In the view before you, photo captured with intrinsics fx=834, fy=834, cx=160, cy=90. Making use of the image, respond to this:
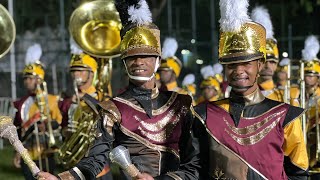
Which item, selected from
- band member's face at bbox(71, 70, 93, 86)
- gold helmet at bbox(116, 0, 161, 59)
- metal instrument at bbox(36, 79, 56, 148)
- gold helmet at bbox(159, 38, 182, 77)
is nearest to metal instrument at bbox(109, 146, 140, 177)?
gold helmet at bbox(116, 0, 161, 59)

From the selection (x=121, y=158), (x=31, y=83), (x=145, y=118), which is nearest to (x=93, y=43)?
(x=31, y=83)

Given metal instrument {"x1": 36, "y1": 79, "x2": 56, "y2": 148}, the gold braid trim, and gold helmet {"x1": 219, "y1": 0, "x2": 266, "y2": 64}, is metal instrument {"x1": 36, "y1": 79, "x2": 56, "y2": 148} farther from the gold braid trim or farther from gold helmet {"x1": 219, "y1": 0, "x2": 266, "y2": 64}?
gold helmet {"x1": 219, "y1": 0, "x2": 266, "y2": 64}

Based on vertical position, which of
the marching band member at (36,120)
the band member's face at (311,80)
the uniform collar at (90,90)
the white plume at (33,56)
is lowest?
the marching band member at (36,120)

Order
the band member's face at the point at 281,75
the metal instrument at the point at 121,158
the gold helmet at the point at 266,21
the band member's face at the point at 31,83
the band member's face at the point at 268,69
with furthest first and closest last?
the band member's face at the point at 281,75
the band member's face at the point at 31,83
the band member's face at the point at 268,69
the gold helmet at the point at 266,21
the metal instrument at the point at 121,158

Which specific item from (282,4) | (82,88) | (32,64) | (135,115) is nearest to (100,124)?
(135,115)

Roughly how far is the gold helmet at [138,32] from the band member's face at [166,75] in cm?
612

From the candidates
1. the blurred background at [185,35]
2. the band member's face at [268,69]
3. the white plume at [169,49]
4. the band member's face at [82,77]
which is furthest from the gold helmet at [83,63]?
the blurred background at [185,35]

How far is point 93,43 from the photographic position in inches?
375

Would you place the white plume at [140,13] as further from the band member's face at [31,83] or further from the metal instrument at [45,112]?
the band member's face at [31,83]

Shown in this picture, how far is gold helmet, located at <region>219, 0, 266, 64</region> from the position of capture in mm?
4734

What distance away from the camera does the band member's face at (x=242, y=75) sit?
4.73 m

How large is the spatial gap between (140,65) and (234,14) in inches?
35.7

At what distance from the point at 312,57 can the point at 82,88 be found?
2914 millimetres

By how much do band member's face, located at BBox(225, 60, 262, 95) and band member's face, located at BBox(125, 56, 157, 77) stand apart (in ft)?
2.64
